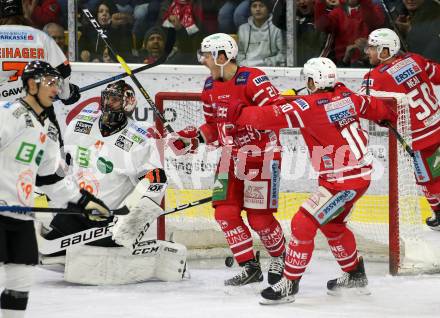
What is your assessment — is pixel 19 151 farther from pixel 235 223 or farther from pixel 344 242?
pixel 344 242

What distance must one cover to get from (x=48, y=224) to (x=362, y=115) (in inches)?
70.5

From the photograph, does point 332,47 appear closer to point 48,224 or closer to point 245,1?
point 245,1

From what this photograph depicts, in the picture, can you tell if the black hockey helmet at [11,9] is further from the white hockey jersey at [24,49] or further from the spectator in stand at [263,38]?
the spectator in stand at [263,38]

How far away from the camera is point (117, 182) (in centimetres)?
625

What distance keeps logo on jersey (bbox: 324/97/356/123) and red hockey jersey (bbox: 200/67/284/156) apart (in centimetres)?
35

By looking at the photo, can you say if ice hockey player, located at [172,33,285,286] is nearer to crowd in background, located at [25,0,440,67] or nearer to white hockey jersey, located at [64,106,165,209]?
white hockey jersey, located at [64,106,165,209]

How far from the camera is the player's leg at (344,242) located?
5586 millimetres

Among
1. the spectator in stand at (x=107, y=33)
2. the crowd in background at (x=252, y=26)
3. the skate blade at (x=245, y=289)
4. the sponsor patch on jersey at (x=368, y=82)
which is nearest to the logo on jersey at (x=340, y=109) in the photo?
the skate blade at (x=245, y=289)

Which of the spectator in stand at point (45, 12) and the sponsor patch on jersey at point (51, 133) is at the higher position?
the spectator in stand at point (45, 12)

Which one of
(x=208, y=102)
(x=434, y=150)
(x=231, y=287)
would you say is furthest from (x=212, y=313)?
(x=434, y=150)

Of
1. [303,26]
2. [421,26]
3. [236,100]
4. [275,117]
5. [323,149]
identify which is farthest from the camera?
[303,26]

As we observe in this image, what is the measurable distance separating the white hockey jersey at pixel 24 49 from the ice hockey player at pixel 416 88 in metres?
1.75

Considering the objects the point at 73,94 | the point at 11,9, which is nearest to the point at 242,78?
the point at 73,94

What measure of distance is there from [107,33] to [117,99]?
205 centimetres
